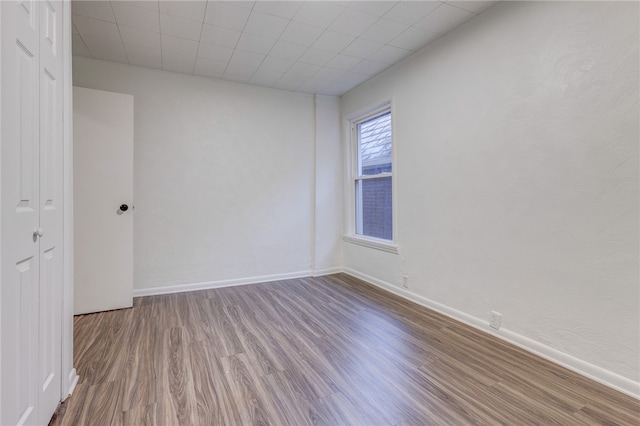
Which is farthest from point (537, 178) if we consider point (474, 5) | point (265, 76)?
point (265, 76)

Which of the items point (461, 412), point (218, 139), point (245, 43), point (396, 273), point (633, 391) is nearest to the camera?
point (461, 412)

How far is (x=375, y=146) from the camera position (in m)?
3.97

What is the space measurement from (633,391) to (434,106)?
2.48 meters

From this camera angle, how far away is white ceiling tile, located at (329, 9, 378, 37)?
244 cm

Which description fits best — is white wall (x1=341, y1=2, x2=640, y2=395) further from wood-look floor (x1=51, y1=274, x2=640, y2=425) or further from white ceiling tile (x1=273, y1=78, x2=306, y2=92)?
white ceiling tile (x1=273, y1=78, x2=306, y2=92)

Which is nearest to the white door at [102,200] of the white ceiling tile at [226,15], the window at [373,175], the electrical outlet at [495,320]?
the white ceiling tile at [226,15]

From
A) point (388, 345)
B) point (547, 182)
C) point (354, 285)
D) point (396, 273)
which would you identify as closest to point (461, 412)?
point (388, 345)

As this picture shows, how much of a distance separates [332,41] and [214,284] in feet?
9.99

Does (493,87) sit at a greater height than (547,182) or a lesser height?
greater

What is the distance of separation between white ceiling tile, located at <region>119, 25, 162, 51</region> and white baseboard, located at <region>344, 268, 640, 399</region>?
3.59m

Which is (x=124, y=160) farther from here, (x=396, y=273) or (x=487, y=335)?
(x=487, y=335)

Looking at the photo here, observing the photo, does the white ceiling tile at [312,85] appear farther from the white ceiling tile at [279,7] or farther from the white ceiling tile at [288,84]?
the white ceiling tile at [279,7]

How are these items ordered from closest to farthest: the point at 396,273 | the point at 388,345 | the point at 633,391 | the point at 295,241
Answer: the point at 633,391
the point at 388,345
the point at 396,273
the point at 295,241

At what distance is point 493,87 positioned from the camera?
7.85ft
